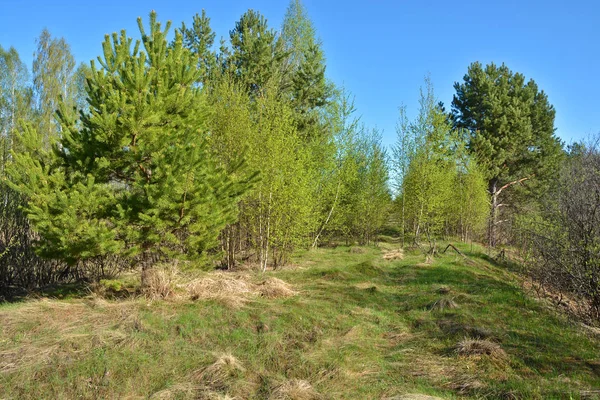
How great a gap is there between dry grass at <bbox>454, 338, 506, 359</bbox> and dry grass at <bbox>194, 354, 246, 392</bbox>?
2657mm

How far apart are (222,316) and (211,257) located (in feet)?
5.09

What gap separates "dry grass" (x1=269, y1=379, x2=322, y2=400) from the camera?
4035 millimetres

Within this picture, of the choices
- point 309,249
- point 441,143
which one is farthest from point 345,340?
point 441,143

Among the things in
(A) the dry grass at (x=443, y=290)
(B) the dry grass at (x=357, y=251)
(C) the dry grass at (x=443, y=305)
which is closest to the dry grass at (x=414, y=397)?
(C) the dry grass at (x=443, y=305)

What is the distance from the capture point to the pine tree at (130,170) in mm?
6676

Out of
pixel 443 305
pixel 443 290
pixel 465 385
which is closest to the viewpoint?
pixel 465 385

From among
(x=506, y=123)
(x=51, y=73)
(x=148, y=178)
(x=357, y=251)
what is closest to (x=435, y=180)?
(x=357, y=251)

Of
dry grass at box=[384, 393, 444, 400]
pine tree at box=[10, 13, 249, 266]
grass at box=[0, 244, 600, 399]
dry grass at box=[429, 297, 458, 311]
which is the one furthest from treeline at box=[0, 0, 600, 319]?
dry grass at box=[384, 393, 444, 400]

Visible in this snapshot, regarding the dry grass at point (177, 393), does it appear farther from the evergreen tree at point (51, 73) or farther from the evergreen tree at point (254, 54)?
the evergreen tree at point (51, 73)

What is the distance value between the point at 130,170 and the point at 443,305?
20.0 feet

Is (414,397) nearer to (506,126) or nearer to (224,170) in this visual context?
(224,170)

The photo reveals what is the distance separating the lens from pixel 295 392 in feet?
13.4

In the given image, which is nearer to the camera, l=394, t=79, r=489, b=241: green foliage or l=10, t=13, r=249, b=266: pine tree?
l=10, t=13, r=249, b=266: pine tree

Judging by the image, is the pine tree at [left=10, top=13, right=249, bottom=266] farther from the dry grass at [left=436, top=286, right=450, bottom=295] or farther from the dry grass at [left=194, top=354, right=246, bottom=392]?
the dry grass at [left=436, top=286, right=450, bottom=295]
